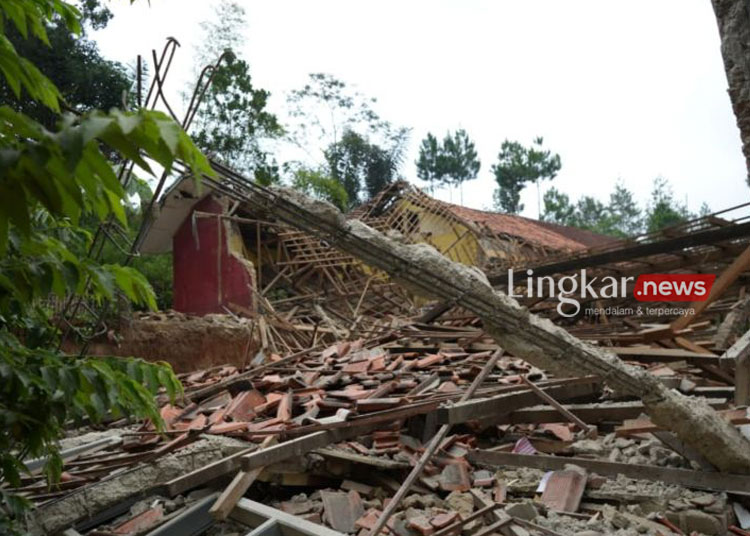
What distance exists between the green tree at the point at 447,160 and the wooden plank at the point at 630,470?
121ft

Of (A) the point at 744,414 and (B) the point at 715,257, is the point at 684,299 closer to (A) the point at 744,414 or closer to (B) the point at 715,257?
(B) the point at 715,257

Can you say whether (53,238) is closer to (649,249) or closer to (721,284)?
(721,284)

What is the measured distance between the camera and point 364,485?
408 centimetres

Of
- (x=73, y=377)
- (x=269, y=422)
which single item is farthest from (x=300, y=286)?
(x=73, y=377)

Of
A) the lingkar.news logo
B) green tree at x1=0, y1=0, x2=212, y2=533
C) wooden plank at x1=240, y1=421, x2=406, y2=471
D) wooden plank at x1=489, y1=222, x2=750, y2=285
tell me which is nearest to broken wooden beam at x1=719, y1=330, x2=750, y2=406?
wooden plank at x1=240, y1=421, x2=406, y2=471

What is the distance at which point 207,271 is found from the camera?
1495 cm

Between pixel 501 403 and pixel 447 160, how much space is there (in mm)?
36857

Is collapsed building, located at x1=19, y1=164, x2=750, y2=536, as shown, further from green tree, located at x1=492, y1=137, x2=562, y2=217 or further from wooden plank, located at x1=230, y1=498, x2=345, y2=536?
green tree, located at x1=492, y1=137, x2=562, y2=217

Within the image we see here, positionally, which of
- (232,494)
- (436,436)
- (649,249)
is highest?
(649,249)

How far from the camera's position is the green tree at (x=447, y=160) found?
4047 centimetres

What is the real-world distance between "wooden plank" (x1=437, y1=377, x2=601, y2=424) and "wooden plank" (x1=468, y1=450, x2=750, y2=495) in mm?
315

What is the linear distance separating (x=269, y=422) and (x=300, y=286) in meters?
10.4

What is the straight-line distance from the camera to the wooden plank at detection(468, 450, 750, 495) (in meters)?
3.79

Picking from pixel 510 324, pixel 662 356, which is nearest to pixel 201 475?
pixel 510 324
